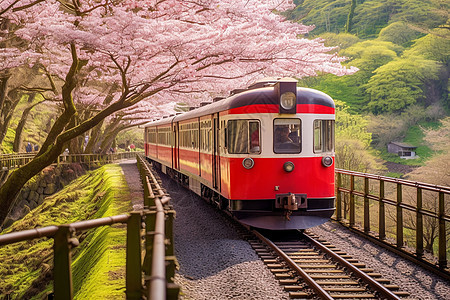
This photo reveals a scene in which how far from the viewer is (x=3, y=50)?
37.8 ft

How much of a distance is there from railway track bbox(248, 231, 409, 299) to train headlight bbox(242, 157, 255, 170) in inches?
48.0

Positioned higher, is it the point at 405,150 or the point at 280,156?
the point at 280,156

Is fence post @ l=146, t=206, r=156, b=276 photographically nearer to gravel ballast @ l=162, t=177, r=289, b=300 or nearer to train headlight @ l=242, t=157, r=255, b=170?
gravel ballast @ l=162, t=177, r=289, b=300

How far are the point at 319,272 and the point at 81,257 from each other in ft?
15.1

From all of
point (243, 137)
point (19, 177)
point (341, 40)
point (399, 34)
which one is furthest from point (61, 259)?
point (399, 34)

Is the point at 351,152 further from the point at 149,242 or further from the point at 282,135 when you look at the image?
the point at 149,242

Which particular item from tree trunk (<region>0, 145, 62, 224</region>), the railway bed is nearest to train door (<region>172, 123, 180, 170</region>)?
tree trunk (<region>0, 145, 62, 224</region>)

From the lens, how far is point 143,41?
32.2ft

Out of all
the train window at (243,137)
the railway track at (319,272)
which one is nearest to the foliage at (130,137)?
the train window at (243,137)

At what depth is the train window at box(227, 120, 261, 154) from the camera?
27.9 ft

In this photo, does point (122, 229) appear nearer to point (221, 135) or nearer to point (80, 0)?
point (221, 135)

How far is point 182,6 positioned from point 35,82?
6.62 m

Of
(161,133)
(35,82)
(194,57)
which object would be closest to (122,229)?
(194,57)

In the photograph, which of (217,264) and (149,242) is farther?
(217,264)
